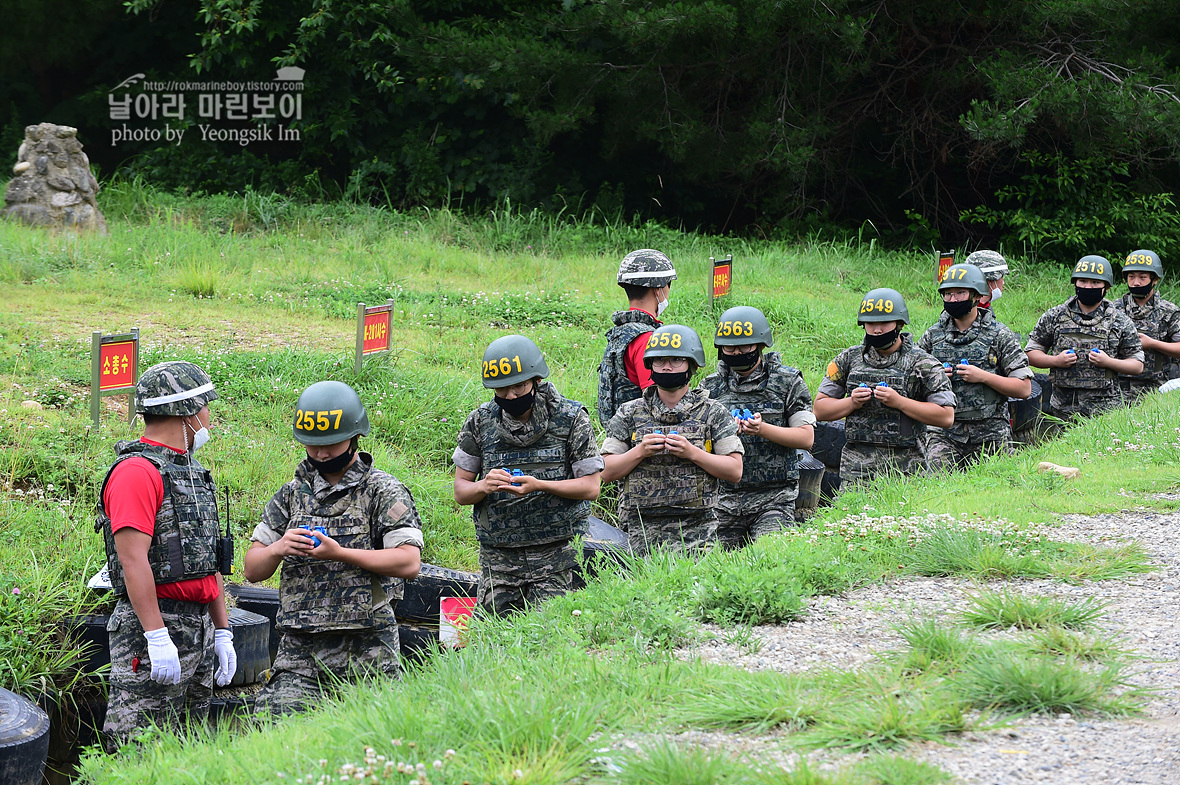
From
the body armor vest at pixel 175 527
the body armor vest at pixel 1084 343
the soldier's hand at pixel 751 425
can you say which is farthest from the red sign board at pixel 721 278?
the body armor vest at pixel 175 527

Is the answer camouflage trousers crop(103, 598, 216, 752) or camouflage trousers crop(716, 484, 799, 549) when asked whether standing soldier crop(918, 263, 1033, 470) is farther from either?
camouflage trousers crop(103, 598, 216, 752)

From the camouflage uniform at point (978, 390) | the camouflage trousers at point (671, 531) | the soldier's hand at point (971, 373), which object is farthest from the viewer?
the camouflage uniform at point (978, 390)

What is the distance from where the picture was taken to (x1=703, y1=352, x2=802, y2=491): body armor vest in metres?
6.20

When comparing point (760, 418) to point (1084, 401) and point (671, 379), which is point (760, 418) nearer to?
point (671, 379)

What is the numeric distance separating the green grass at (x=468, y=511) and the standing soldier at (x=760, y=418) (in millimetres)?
329

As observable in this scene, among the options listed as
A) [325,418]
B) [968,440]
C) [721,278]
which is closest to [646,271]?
[325,418]

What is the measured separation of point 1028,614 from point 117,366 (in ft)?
16.4

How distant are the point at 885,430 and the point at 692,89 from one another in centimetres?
1185

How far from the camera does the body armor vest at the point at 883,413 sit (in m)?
6.99

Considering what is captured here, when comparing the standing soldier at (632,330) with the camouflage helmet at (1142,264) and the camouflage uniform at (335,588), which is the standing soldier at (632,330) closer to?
the camouflage uniform at (335,588)

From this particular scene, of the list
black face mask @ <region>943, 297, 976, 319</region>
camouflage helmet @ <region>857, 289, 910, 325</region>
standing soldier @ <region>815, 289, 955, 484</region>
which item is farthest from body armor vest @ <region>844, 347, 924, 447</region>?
black face mask @ <region>943, 297, 976, 319</region>

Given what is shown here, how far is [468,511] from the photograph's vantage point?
7027 mm

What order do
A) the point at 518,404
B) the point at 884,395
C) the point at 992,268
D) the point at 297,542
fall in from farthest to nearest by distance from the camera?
the point at 992,268 → the point at 884,395 → the point at 518,404 → the point at 297,542

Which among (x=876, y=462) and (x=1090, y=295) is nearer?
(x=876, y=462)
